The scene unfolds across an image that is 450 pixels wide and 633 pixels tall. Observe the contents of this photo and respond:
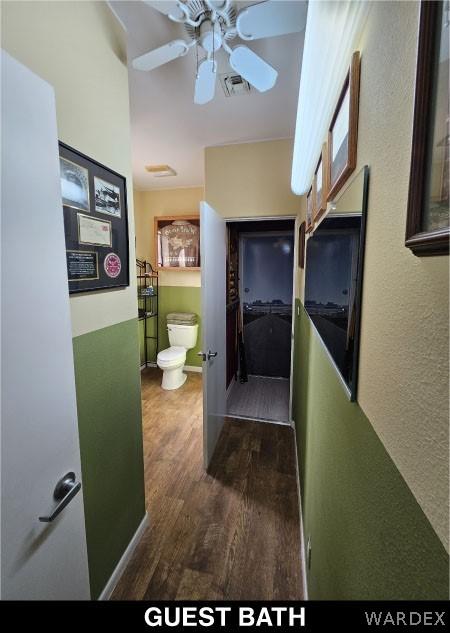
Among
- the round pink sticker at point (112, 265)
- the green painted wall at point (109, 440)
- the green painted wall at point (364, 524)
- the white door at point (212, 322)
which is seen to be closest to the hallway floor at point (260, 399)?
the white door at point (212, 322)

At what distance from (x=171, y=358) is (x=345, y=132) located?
302 centimetres

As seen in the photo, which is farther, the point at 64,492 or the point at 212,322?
the point at 212,322

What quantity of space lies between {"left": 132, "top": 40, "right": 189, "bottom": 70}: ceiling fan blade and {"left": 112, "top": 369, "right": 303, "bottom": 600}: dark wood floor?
2540mm

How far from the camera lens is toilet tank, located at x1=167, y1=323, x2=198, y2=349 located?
388 cm

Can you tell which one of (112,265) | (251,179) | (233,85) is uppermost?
(233,85)

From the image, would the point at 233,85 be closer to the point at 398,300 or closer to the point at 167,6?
the point at 167,6

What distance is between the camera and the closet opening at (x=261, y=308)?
375 cm

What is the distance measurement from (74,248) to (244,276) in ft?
10.2

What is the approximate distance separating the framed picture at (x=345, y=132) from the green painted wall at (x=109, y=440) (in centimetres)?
111

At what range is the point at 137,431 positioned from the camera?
1.59 m

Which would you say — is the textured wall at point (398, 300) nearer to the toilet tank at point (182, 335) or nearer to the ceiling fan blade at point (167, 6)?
the ceiling fan blade at point (167, 6)

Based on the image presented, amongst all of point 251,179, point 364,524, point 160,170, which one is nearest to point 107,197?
A: point 364,524

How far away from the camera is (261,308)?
4.08 metres
